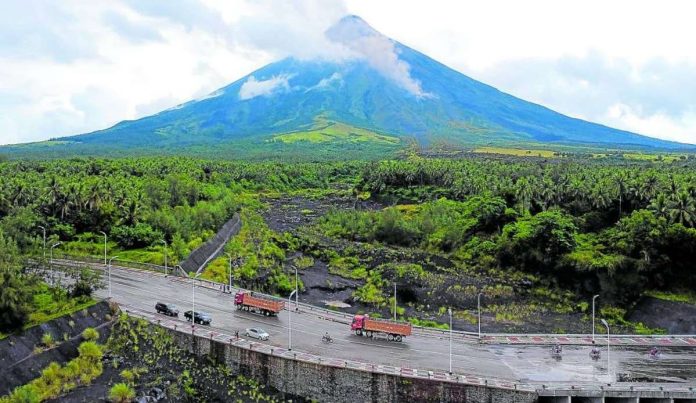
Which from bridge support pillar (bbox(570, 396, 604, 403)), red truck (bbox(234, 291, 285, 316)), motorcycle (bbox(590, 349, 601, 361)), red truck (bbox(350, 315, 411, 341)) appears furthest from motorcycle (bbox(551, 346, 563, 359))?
red truck (bbox(234, 291, 285, 316))

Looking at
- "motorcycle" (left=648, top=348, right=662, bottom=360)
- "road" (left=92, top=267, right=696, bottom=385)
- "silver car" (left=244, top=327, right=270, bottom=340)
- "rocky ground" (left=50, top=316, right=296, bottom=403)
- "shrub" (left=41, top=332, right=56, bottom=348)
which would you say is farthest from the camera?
"motorcycle" (left=648, top=348, right=662, bottom=360)

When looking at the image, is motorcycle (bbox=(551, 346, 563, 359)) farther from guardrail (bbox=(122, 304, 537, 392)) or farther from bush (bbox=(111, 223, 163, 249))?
bush (bbox=(111, 223, 163, 249))

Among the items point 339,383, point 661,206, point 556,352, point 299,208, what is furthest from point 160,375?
point 299,208

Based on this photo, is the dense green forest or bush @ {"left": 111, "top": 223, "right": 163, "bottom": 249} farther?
bush @ {"left": 111, "top": 223, "right": 163, "bottom": 249}

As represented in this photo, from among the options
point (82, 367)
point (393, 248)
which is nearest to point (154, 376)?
point (82, 367)

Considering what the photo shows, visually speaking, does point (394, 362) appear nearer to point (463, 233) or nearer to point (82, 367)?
point (82, 367)

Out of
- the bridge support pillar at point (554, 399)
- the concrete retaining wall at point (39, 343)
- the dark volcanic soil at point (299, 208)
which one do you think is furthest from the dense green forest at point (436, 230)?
the bridge support pillar at point (554, 399)

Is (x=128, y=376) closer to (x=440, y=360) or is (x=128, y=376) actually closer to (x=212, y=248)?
(x=440, y=360)

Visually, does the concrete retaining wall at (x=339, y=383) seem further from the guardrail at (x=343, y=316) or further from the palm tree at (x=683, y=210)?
the palm tree at (x=683, y=210)
